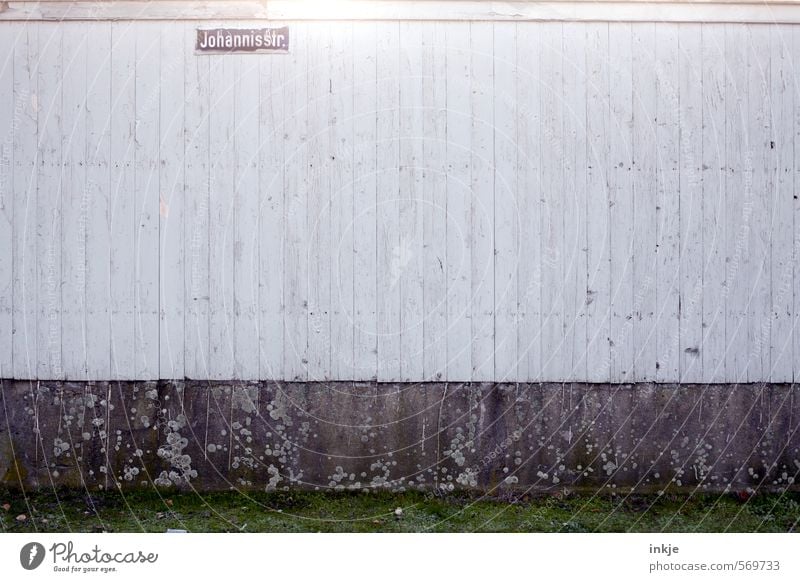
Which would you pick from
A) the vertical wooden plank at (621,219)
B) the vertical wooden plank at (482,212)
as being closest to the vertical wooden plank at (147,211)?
the vertical wooden plank at (482,212)

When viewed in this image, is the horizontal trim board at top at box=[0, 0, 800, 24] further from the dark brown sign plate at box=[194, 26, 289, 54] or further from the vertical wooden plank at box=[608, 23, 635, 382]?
the vertical wooden plank at box=[608, 23, 635, 382]

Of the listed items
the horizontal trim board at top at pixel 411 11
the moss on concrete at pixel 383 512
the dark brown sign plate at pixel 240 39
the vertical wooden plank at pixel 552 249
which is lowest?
the moss on concrete at pixel 383 512

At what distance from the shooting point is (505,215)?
16.7 feet

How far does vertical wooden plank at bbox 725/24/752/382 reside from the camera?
509 centimetres

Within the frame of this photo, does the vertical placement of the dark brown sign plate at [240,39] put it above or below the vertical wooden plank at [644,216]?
above

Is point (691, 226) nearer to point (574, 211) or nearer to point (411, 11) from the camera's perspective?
point (574, 211)

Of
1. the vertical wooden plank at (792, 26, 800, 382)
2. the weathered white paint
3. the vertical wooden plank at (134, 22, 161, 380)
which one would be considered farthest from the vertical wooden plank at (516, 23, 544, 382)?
the vertical wooden plank at (134, 22, 161, 380)

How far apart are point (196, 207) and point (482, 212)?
186 cm

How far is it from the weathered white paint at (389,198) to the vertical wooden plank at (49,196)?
15 mm

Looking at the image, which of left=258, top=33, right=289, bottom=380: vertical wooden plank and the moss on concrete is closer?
the moss on concrete

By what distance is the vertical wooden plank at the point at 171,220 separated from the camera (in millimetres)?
5070

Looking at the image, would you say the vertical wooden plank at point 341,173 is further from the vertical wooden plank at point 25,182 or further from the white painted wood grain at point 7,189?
the white painted wood grain at point 7,189

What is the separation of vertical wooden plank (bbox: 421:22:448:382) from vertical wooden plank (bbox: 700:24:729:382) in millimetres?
1698

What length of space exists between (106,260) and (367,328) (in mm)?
1754
